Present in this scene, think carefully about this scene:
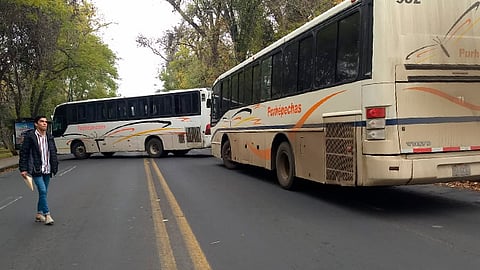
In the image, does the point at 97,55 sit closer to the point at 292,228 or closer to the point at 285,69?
the point at 285,69

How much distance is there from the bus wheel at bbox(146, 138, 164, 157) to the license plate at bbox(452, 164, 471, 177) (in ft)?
63.1

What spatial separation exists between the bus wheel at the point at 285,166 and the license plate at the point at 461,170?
12.0 ft

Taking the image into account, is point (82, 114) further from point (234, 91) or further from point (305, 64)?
point (305, 64)

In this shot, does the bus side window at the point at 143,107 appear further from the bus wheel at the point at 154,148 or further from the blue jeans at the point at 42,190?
the blue jeans at the point at 42,190

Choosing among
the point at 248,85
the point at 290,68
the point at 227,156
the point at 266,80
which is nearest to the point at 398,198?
the point at 290,68

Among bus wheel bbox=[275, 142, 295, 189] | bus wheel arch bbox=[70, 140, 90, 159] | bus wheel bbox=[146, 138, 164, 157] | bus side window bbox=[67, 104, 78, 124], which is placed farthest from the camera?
bus wheel arch bbox=[70, 140, 90, 159]

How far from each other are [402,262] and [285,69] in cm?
666

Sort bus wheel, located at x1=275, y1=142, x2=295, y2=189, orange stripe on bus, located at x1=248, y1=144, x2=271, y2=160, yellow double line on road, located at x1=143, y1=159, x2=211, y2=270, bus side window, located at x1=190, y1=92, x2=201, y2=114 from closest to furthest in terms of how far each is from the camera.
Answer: yellow double line on road, located at x1=143, y1=159, x2=211, y2=270 → bus wheel, located at x1=275, y1=142, x2=295, y2=189 → orange stripe on bus, located at x1=248, y1=144, x2=271, y2=160 → bus side window, located at x1=190, y1=92, x2=201, y2=114

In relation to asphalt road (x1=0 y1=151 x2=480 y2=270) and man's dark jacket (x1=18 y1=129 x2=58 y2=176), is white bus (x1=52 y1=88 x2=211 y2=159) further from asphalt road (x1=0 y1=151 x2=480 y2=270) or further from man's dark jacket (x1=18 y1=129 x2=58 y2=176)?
man's dark jacket (x1=18 y1=129 x2=58 y2=176)

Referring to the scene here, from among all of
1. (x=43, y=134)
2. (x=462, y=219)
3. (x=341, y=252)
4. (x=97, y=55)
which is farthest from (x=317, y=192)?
(x=97, y=55)

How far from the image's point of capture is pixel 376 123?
7.68 meters

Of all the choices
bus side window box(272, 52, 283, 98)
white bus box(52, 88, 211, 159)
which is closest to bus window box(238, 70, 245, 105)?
bus side window box(272, 52, 283, 98)

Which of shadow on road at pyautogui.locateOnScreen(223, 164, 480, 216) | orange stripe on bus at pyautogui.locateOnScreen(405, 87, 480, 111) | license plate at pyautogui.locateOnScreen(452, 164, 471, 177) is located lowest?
shadow on road at pyautogui.locateOnScreen(223, 164, 480, 216)

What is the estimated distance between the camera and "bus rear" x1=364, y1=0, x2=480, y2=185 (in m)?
7.61
